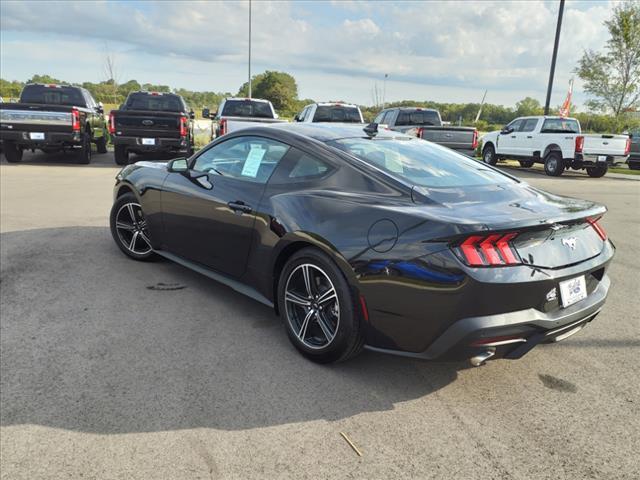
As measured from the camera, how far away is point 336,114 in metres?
15.9

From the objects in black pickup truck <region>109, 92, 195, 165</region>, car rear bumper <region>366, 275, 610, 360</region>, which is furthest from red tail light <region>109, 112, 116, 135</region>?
car rear bumper <region>366, 275, 610, 360</region>

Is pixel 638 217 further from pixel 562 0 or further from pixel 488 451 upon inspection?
pixel 562 0

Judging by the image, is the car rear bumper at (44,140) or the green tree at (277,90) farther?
the green tree at (277,90)

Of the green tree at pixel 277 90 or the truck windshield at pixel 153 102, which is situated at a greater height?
the green tree at pixel 277 90

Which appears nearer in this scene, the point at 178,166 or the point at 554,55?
the point at 178,166

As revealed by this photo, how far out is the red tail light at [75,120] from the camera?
13.4 meters

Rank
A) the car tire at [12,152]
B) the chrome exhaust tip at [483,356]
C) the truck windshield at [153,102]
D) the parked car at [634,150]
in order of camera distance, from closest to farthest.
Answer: the chrome exhaust tip at [483,356] < the car tire at [12,152] < the truck windshield at [153,102] < the parked car at [634,150]

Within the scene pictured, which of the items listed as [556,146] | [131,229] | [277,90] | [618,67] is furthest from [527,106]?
[131,229]

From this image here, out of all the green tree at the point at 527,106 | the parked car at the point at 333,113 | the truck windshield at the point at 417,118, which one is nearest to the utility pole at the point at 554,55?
the truck windshield at the point at 417,118

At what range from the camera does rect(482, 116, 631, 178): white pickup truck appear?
15367mm

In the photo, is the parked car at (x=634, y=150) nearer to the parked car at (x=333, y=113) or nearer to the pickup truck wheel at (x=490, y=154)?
the pickup truck wheel at (x=490, y=154)

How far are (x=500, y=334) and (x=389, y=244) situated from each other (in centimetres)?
74

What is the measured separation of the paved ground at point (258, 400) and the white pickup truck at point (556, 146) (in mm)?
12358

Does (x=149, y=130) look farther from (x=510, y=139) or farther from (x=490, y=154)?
(x=490, y=154)
